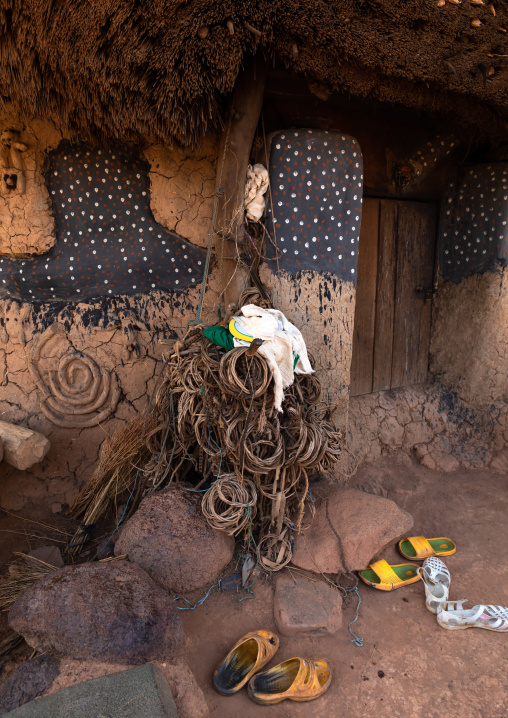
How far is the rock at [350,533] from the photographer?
247 centimetres

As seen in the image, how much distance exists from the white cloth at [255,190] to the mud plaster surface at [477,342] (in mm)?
1994

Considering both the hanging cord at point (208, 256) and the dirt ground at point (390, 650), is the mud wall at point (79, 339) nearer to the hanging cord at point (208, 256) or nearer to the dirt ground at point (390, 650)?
the hanging cord at point (208, 256)

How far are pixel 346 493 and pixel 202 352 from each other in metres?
1.25

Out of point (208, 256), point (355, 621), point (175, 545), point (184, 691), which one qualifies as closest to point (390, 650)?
point (355, 621)

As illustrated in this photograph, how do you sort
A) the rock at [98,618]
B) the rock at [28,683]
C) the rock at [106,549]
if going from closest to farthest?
the rock at [28,683]
the rock at [98,618]
the rock at [106,549]

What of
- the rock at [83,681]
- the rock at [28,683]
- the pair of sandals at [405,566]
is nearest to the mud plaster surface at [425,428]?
the pair of sandals at [405,566]

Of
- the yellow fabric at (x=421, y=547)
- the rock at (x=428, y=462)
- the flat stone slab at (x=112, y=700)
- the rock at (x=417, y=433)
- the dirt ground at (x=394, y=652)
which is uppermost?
the rock at (x=417, y=433)

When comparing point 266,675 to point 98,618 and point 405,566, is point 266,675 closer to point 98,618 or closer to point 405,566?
point 98,618

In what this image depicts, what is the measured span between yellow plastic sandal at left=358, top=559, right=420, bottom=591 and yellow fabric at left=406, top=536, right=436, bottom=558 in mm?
106

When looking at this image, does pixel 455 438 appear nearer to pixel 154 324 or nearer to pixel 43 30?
pixel 154 324

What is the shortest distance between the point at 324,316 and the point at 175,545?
153 centimetres

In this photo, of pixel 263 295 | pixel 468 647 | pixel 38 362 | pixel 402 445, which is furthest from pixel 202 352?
pixel 402 445

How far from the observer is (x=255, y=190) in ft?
8.82

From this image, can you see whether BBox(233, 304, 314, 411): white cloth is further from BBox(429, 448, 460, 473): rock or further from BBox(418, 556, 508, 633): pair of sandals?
BBox(429, 448, 460, 473): rock
